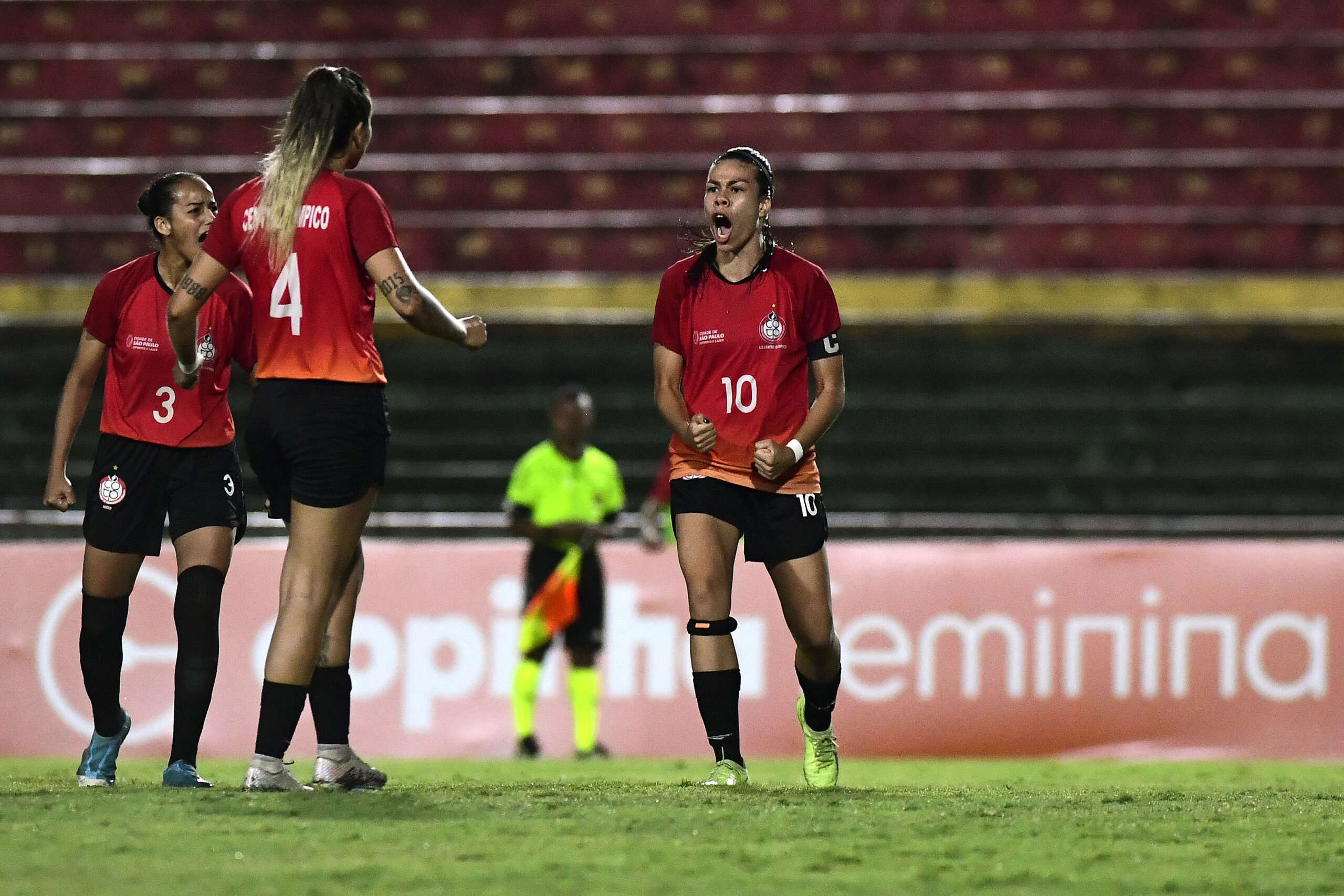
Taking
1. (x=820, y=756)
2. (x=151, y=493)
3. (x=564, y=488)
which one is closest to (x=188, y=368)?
(x=151, y=493)

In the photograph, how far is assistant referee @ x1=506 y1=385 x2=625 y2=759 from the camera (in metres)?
9.52

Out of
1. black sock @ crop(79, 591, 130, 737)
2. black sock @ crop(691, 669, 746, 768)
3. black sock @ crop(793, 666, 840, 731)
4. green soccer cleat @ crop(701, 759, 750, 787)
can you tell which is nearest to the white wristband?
black sock @ crop(79, 591, 130, 737)

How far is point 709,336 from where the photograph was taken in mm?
5477

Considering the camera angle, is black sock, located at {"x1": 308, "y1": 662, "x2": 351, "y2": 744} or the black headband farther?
the black headband

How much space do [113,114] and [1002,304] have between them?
23.4 feet

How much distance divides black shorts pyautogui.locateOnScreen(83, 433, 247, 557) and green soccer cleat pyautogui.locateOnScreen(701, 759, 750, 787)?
159 centimetres

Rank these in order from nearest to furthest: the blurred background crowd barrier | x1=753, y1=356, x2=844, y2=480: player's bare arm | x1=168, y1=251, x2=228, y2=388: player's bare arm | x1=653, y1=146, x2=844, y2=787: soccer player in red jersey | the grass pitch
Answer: the grass pitch
x1=168, y1=251, x2=228, y2=388: player's bare arm
x1=753, y1=356, x2=844, y2=480: player's bare arm
x1=653, y1=146, x2=844, y2=787: soccer player in red jersey
the blurred background crowd barrier

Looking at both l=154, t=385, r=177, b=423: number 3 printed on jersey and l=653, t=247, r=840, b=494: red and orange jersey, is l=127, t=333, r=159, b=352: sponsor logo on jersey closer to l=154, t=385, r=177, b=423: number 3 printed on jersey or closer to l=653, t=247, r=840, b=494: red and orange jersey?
l=154, t=385, r=177, b=423: number 3 printed on jersey

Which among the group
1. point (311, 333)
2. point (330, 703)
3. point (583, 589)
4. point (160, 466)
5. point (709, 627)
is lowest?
point (330, 703)

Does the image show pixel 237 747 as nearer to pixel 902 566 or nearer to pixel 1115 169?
pixel 902 566

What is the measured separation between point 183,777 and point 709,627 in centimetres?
155

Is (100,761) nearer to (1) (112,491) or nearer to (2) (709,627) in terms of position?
(1) (112,491)

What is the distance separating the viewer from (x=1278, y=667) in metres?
9.44

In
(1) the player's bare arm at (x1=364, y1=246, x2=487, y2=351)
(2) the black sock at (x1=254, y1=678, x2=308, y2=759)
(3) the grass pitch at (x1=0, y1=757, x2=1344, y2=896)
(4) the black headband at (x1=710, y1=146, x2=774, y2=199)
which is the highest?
(4) the black headband at (x1=710, y1=146, x2=774, y2=199)
